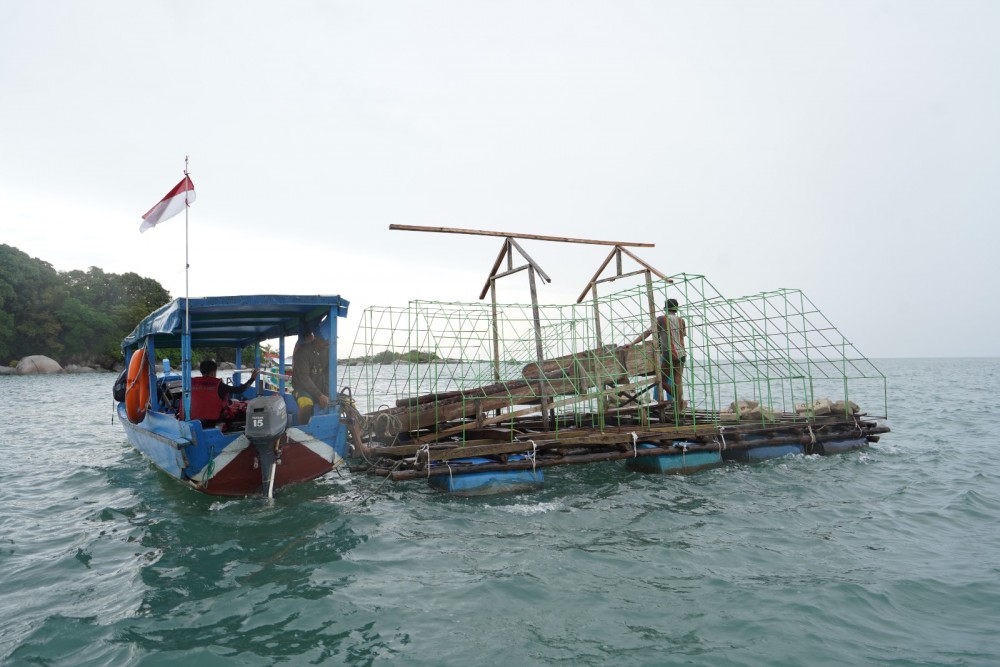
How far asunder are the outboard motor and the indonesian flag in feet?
12.2

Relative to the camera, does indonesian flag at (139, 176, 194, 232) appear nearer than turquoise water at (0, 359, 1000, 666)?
No

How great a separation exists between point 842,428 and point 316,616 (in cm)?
1277

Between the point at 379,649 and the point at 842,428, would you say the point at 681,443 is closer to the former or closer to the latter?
the point at 842,428

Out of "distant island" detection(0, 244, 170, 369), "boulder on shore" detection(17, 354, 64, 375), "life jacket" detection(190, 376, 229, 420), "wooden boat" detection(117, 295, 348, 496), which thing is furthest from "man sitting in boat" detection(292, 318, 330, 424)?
"boulder on shore" detection(17, 354, 64, 375)

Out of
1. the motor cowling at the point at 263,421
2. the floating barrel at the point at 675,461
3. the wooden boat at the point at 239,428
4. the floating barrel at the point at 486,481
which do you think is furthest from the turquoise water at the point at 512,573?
the motor cowling at the point at 263,421

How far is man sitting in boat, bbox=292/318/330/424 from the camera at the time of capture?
9602mm

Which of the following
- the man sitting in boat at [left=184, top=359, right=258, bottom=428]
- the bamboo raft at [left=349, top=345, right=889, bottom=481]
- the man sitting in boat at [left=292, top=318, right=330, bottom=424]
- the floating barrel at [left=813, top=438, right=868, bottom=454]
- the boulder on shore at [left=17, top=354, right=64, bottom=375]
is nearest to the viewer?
the bamboo raft at [left=349, top=345, right=889, bottom=481]

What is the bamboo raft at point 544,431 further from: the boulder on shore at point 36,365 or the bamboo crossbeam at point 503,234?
the boulder on shore at point 36,365

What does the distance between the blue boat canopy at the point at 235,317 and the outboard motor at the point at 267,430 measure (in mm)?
1707

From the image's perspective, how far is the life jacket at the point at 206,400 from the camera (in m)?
9.43

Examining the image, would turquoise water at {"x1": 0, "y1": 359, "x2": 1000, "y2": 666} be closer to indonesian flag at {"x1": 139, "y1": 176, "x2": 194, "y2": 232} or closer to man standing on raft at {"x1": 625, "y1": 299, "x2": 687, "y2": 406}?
man standing on raft at {"x1": 625, "y1": 299, "x2": 687, "y2": 406}

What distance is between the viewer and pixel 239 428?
968 centimetres

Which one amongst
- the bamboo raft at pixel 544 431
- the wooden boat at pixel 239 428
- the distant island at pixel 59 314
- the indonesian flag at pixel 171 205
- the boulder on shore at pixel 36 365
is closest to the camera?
the wooden boat at pixel 239 428

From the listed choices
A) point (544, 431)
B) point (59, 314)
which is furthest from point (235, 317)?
point (59, 314)
